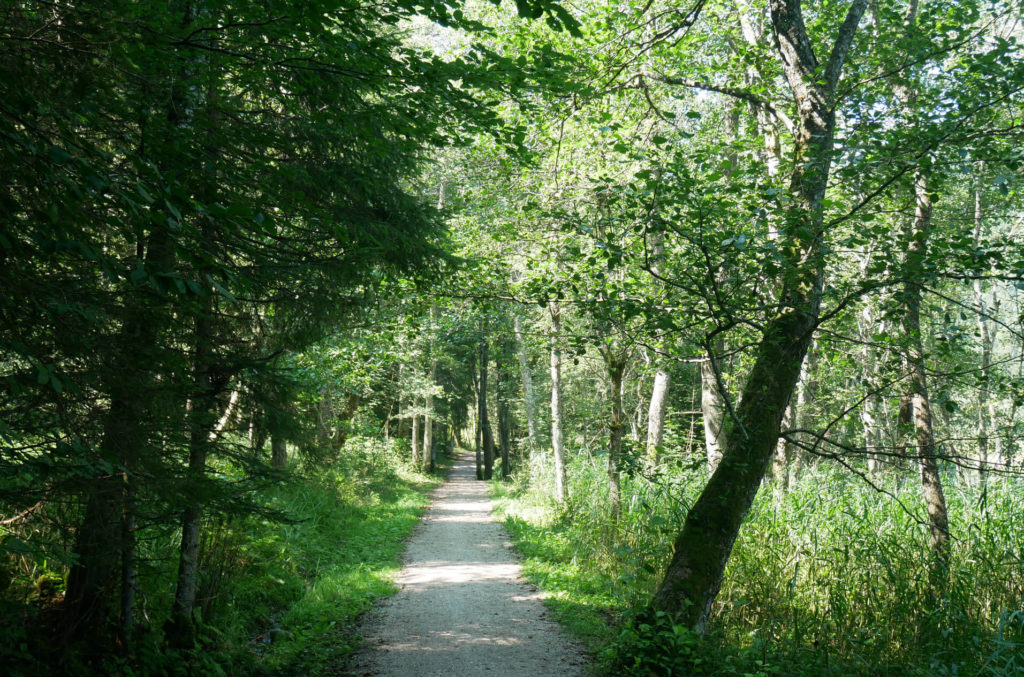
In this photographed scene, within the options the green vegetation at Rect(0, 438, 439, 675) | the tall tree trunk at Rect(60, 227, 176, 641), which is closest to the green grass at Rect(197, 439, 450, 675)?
the green vegetation at Rect(0, 438, 439, 675)

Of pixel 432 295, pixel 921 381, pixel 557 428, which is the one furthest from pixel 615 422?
pixel 921 381

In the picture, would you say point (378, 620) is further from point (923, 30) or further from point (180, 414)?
point (923, 30)

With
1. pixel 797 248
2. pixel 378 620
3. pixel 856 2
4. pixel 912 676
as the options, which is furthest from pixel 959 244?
pixel 378 620

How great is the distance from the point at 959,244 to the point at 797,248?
3.29 feet

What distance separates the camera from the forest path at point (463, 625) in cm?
563

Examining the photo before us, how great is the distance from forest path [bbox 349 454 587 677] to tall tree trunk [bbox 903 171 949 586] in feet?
11.4

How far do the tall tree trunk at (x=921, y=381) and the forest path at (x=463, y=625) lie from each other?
11.4ft

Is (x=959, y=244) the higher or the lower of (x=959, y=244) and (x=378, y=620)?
the higher

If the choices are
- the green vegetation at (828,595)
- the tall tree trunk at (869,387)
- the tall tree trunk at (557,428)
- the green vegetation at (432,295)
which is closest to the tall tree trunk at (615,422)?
the green vegetation at (432,295)

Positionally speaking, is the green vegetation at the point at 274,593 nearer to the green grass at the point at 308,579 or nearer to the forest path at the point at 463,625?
the green grass at the point at 308,579

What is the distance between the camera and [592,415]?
23391 millimetres

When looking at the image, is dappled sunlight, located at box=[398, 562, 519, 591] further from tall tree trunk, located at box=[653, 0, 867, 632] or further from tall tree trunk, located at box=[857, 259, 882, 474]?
tall tree trunk, located at box=[857, 259, 882, 474]

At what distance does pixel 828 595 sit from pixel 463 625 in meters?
3.79

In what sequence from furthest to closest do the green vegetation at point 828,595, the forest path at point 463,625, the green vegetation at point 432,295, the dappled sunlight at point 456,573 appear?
the dappled sunlight at point 456,573 < the forest path at point 463,625 < the green vegetation at point 828,595 < the green vegetation at point 432,295
